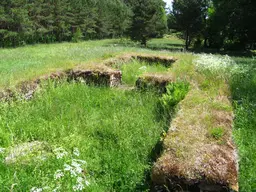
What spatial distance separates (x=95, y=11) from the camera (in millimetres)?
46219

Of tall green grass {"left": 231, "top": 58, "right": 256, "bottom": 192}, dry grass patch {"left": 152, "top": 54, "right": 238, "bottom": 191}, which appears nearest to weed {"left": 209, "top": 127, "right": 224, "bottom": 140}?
dry grass patch {"left": 152, "top": 54, "right": 238, "bottom": 191}

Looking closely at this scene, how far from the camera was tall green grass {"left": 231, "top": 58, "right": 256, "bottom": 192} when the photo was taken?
3231 millimetres

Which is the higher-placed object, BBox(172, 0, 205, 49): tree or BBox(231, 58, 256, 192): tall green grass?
BBox(172, 0, 205, 49): tree

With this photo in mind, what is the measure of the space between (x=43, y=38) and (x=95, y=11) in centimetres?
1233

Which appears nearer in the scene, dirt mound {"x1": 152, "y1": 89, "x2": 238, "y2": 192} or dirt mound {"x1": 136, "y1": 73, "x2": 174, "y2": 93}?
dirt mound {"x1": 152, "y1": 89, "x2": 238, "y2": 192}

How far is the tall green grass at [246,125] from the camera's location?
127 inches

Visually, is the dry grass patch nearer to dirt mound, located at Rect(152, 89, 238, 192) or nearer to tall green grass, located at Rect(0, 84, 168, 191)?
dirt mound, located at Rect(152, 89, 238, 192)

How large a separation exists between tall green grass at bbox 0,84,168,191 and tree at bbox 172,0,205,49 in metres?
26.0

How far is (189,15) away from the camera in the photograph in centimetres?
2966

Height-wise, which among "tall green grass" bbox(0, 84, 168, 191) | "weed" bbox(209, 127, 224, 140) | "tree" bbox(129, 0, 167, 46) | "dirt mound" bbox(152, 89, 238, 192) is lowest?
"tall green grass" bbox(0, 84, 168, 191)

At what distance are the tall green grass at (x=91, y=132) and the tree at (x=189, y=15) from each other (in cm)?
2599

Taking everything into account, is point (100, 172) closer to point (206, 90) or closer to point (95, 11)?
point (206, 90)

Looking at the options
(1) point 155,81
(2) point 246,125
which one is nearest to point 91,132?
(1) point 155,81

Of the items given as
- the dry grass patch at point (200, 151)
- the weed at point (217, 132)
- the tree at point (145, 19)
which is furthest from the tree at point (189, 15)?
the weed at point (217, 132)
